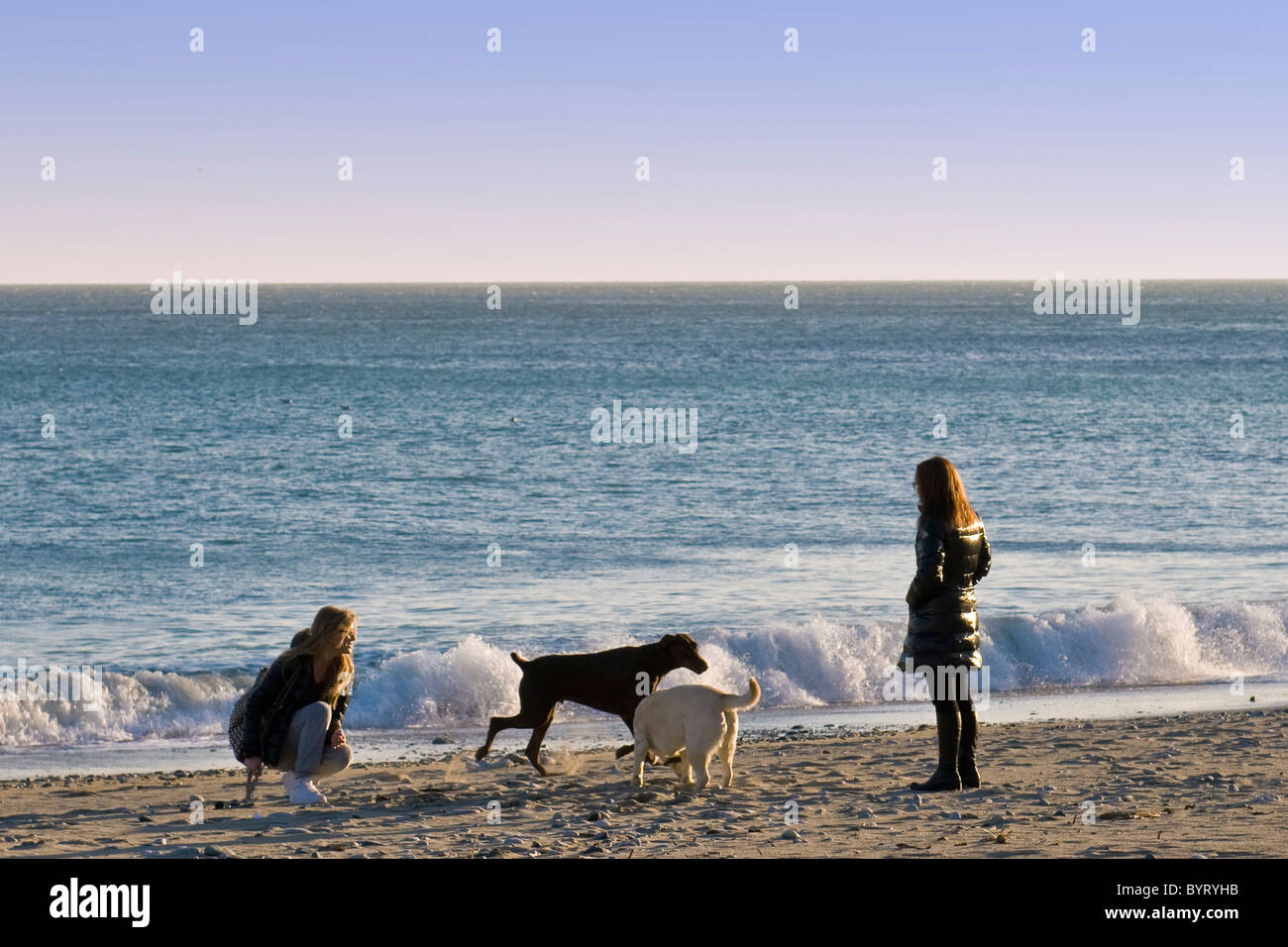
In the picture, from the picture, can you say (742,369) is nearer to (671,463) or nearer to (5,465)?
(671,463)

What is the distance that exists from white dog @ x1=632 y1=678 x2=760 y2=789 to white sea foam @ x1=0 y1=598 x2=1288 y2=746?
15.4 feet

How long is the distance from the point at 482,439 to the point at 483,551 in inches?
607

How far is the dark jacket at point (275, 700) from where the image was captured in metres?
7.25

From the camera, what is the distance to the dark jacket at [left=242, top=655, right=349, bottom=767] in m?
7.25

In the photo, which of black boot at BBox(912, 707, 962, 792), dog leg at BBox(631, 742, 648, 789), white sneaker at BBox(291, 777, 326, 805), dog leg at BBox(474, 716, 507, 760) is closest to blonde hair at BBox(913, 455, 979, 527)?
black boot at BBox(912, 707, 962, 792)

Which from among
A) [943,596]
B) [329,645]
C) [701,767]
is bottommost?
[701,767]

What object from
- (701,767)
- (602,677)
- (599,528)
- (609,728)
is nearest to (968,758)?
(701,767)

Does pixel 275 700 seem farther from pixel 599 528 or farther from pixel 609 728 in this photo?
pixel 599 528

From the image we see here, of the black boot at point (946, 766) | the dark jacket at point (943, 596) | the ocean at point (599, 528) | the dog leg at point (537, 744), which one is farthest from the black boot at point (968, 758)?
the ocean at point (599, 528)

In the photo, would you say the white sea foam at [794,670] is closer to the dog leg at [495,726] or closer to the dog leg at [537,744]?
the dog leg at [495,726]

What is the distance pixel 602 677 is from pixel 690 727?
35.3 inches

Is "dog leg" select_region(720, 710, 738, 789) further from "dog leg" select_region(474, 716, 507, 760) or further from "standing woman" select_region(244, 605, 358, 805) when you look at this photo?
"standing woman" select_region(244, 605, 358, 805)

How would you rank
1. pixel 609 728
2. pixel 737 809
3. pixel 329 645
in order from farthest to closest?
pixel 609 728 → pixel 737 809 → pixel 329 645

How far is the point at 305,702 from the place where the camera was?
731 cm
